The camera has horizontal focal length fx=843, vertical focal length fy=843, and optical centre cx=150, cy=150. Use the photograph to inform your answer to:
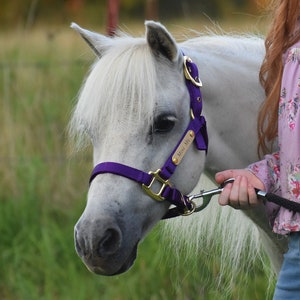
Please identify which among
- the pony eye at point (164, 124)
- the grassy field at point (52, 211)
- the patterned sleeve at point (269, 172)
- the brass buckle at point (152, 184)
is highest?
the pony eye at point (164, 124)

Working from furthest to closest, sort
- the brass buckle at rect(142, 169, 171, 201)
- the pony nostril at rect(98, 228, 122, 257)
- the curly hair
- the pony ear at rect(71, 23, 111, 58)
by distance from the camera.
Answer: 1. the pony ear at rect(71, 23, 111, 58)
2. the curly hair
3. the brass buckle at rect(142, 169, 171, 201)
4. the pony nostril at rect(98, 228, 122, 257)

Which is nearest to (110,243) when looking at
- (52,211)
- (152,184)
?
(152,184)

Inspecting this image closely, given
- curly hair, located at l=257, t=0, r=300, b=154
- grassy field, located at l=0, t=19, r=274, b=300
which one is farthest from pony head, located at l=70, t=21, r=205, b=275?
grassy field, located at l=0, t=19, r=274, b=300

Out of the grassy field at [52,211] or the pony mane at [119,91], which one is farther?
the grassy field at [52,211]

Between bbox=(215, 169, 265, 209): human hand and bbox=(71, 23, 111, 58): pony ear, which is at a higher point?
bbox=(71, 23, 111, 58): pony ear

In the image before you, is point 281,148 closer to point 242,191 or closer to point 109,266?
point 242,191

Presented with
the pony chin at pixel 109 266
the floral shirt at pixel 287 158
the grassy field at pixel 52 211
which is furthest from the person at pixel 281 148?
the grassy field at pixel 52 211

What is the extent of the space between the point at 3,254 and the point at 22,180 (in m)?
0.71

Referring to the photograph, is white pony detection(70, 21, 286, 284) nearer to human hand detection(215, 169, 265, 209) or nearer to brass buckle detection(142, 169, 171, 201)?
Answer: brass buckle detection(142, 169, 171, 201)

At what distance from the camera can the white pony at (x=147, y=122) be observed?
2408mm

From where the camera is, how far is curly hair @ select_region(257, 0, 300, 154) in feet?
8.50

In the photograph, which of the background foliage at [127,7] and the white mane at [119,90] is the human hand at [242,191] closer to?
the white mane at [119,90]

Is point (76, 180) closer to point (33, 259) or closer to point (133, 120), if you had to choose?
point (33, 259)

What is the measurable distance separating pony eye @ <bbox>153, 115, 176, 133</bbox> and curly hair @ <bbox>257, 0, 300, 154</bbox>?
33 centimetres
